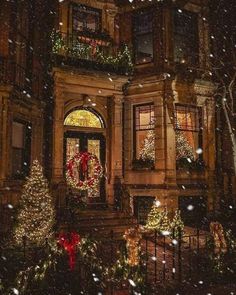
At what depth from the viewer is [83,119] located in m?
17.0

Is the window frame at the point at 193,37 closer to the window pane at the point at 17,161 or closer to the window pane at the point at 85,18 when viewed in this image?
the window pane at the point at 85,18

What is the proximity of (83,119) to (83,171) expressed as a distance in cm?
237

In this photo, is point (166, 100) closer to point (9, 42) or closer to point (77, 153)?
point (77, 153)

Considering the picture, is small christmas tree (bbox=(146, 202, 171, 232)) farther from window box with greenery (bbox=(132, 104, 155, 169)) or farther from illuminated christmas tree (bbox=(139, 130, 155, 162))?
illuminated christmas tree (bbox=(139, 130, 155, 162))

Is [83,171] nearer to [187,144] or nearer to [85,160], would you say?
[85,160]

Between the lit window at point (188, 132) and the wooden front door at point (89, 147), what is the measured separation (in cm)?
334

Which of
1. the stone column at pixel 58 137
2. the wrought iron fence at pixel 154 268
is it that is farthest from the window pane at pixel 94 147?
the wrought iron fence at pixel 154 268

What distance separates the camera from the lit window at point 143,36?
17219 millimetres

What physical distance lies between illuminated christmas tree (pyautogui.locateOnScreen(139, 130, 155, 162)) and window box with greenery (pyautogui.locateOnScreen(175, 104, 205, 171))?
3.47 feet

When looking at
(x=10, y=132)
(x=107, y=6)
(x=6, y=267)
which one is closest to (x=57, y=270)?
(x=6, y=267)

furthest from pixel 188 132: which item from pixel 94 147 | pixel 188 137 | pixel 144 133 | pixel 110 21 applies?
pixel 110 21

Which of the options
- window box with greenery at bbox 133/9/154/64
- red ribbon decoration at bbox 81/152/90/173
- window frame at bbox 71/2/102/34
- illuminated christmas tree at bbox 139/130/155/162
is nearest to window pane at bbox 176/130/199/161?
Answer: illuminated christmas tree at bbox 139/130/155/162

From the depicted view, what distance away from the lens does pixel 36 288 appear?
6980 millimetres

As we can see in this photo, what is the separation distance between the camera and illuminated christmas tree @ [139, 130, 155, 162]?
16.6 metres
